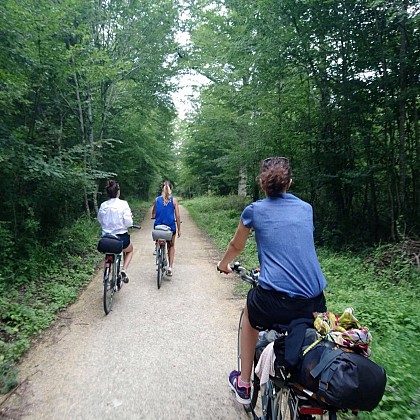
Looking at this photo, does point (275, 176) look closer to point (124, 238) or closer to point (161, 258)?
point (124, 238)

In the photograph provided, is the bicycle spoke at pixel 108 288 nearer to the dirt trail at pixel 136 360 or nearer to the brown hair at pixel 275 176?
the dirt trail at pixel 136 360

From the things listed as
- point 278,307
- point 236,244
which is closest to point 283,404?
point 278,307

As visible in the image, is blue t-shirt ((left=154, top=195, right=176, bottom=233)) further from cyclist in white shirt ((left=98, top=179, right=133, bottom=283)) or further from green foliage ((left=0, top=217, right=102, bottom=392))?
green foliage ((left=0, top=217, right=102, bottom=392))

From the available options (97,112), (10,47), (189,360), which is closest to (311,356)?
(189,360)

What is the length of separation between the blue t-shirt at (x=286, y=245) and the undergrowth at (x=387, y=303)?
1313mm

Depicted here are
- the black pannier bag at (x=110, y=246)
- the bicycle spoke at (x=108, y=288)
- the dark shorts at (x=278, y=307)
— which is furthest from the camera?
the black pannier bag at (x=110, y=246)

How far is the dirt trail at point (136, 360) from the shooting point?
3.00m

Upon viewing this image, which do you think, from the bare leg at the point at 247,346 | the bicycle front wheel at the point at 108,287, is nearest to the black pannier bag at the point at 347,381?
the bare leg at the point at 247,346

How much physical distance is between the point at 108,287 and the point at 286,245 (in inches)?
152

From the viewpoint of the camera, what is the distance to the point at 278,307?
221 centimetres

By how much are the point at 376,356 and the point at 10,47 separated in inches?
285

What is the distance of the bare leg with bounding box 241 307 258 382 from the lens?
2553 millimetres

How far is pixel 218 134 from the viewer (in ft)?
54.9

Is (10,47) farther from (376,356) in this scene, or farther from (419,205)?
(419,205)
